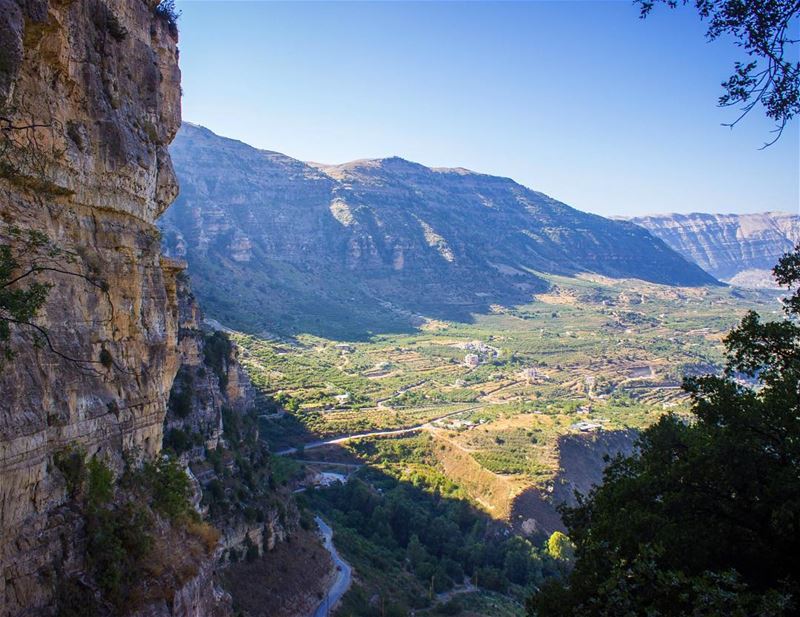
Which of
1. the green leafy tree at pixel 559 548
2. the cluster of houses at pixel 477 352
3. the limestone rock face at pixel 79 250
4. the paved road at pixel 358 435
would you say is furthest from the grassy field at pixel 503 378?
the limestone rock face at pixel 79 250

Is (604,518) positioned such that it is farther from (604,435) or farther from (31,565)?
(604,435)

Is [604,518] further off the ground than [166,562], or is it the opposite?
[604,518]

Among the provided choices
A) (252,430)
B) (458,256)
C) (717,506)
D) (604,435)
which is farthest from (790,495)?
(458,256)

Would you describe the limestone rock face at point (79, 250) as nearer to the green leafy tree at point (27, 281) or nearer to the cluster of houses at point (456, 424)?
the green leafy tree at point (27, 281)

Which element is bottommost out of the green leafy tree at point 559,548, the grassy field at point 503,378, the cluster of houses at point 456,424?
the green leafy tree at point 559,548

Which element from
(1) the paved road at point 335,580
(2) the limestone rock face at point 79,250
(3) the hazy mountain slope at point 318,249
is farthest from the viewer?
(3) the hazy mountain slope at point 318,249

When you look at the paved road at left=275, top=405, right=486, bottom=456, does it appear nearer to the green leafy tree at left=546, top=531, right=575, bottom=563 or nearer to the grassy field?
the grassy field
